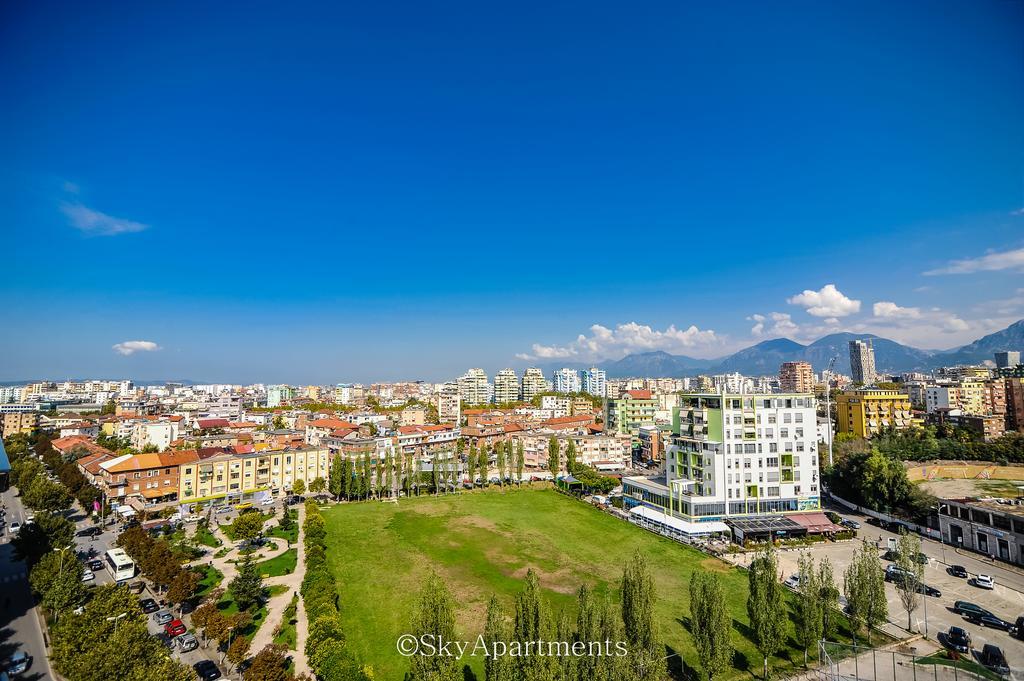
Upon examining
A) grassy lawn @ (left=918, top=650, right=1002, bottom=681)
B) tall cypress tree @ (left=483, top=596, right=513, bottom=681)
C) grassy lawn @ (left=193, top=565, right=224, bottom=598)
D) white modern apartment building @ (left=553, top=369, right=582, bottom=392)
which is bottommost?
grassy lawn @ (left=193, top=565, right=224, bottom=598)

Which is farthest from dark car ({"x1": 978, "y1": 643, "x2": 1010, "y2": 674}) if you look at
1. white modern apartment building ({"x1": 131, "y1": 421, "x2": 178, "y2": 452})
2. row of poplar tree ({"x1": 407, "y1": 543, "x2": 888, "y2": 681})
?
white modern apartment building ({"x1": 131, "y1": 421, "x2": 178, "y2": 452})

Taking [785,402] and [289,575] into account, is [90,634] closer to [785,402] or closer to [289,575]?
[289,575]

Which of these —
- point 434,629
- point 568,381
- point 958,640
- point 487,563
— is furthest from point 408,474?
point 568,381

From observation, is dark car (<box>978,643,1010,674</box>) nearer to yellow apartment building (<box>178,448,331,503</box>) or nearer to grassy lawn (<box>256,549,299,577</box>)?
grassy lawn (<box>256,549,299,577</box>)

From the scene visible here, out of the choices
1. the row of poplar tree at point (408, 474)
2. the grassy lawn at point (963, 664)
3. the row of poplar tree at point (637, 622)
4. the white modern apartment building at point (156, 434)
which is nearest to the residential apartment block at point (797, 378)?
the row of poplar tree at point (408, 474)

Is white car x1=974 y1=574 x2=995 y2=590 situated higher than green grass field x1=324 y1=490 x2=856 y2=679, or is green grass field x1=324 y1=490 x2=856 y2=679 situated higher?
Answer: white car x1=974 y1=574 x2=995 y2=590

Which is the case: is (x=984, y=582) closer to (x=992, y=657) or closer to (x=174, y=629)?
(x=992, y=657)
